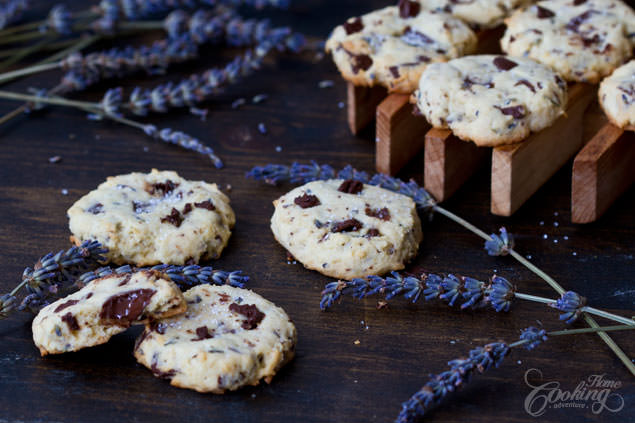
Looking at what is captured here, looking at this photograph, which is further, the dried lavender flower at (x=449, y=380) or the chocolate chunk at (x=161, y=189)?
the chocolate chunk at (x=161, y=189)

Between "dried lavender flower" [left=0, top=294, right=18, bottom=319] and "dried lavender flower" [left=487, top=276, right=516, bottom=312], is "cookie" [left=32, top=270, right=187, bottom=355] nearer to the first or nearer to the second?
"dried lavender flower" [left=0, top=294, right=18, bottom=319]

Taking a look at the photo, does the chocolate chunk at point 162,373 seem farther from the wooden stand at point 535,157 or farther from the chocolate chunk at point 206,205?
the wooden stand at point 535,157

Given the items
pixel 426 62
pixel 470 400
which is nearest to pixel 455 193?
pixel 426 62

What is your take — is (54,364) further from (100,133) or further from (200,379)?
(100,133)

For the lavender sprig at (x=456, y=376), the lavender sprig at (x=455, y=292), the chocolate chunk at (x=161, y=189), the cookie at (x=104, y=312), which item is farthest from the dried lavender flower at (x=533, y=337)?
the chocolate chunk at (x=161, y=189)

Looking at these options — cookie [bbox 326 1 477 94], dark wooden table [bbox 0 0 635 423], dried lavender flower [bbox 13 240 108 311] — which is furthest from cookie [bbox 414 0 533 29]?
dried lavender flower [bbox 13 240 108 311]

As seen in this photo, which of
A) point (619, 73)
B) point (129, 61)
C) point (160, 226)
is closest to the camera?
point (160, 226)
